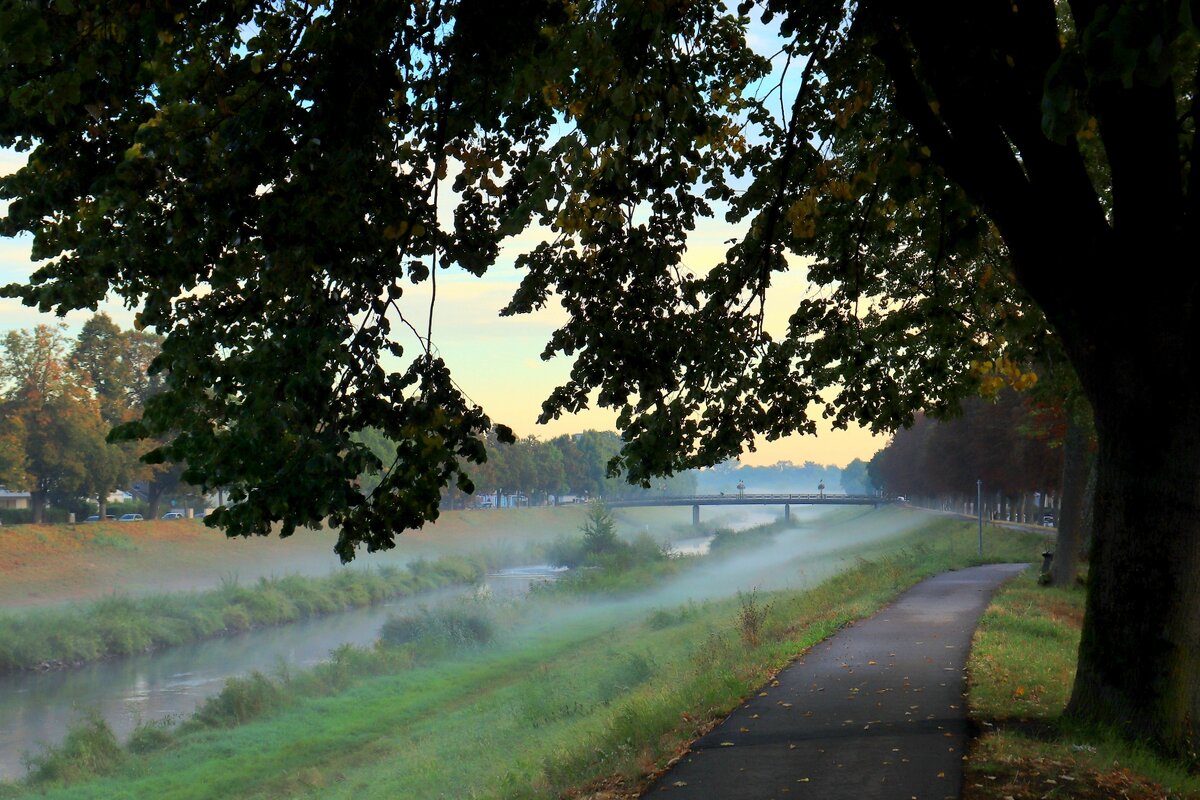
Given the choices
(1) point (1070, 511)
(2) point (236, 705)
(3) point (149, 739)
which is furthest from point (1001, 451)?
(3) point (149, 739)

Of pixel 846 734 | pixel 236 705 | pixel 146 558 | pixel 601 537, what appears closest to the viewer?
pixel 846 734

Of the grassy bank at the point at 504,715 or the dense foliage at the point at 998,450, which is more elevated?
the dense foliage at the point at 998,450

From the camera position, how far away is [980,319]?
1381 centimetres

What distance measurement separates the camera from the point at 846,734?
9219 mm

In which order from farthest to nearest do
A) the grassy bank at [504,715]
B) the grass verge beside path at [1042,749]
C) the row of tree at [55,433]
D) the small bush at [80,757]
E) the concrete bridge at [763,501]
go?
the concrete bridge at [763,501], the row of tree at [55,433], the small bush at [80,757], the grassy bank at [504,715], the grass verge beside path at [1042,749]

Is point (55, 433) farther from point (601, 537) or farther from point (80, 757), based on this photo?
point (80, 757)

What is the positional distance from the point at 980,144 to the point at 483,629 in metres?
33.8

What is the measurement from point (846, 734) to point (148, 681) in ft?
101

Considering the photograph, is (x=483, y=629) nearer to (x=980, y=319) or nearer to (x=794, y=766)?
(x=980, y=319)

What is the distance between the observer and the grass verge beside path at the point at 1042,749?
293 inches

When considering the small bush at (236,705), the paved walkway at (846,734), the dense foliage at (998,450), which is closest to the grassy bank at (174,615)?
the small bush at (236,705)

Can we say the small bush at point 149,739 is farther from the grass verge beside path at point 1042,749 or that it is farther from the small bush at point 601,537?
the small bush at point 601,537

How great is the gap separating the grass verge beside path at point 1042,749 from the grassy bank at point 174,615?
3273cm

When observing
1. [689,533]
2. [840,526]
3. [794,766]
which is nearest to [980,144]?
[794,766]
